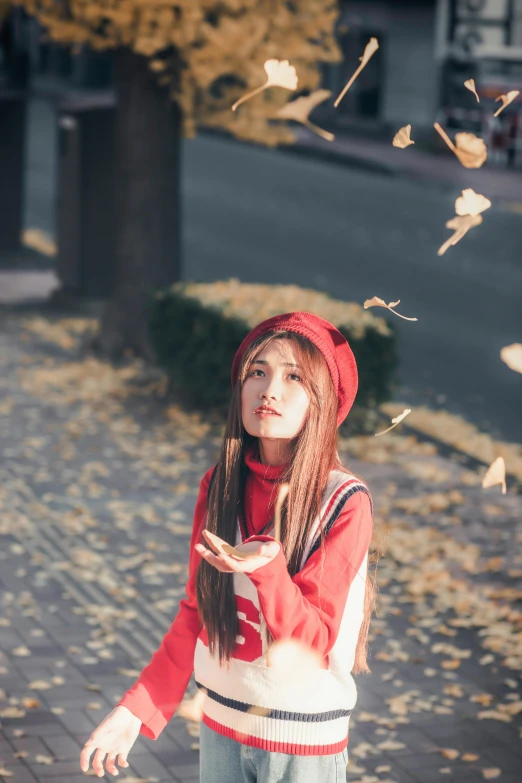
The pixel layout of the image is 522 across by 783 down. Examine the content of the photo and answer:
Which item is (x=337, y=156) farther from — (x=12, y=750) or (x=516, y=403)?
(x=12, y=750)

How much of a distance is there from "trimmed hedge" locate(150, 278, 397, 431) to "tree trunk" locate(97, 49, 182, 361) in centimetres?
126

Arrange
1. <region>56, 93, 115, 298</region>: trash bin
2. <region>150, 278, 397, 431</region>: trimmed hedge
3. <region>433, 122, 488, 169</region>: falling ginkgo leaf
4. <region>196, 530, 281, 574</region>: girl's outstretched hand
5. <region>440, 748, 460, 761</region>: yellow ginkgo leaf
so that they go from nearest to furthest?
<region>196, 530, 281, 574</region>: girl's outstretched hand, <region>433, 122, 488, 169</region>: falling ginkgo leaf, <region>440, 748, 460, 761</region>: yellow ginkgo leaf, <region>150, 278, 397, 431</region>: trimmed hedge, <region>56, 93, 115, 298</region>: trash bin

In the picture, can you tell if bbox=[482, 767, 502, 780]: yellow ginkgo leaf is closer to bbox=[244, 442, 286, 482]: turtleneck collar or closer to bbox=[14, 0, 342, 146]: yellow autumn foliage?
bbox=[244, 442, 286, 482]: turtleneck collar

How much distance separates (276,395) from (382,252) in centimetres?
1622

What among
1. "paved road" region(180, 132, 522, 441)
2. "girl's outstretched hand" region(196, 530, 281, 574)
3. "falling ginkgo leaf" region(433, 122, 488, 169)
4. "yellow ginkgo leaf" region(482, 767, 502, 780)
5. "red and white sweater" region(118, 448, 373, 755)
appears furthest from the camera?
"paved road" region(180, 132, 522, 441)

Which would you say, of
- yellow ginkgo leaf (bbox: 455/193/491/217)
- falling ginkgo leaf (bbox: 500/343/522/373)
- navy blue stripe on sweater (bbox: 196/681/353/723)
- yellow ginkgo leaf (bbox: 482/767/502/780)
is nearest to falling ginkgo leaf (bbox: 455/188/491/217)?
yellow ginkgo leaf (bbox: 455/193/491/217)

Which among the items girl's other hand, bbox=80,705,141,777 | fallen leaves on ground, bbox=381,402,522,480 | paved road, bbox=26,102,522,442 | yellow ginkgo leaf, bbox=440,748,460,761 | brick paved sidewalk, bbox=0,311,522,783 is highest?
girl's other hand, bbox=80,705,141,777

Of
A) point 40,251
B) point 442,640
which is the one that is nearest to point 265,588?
point 442,640

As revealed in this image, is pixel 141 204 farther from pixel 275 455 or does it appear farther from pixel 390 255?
pixel 275 455

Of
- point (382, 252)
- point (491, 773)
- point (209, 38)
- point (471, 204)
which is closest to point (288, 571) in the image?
point (471, 204)

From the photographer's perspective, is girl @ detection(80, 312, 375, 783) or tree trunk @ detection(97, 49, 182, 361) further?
tree trunk @ detection(97, 49, 182, 361)

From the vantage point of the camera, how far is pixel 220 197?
23.9 meters

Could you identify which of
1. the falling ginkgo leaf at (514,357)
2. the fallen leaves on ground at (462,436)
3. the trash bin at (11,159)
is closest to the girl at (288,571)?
the falling ginkgo leaf at (514,357)

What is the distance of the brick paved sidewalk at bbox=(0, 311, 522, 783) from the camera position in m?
5.02
